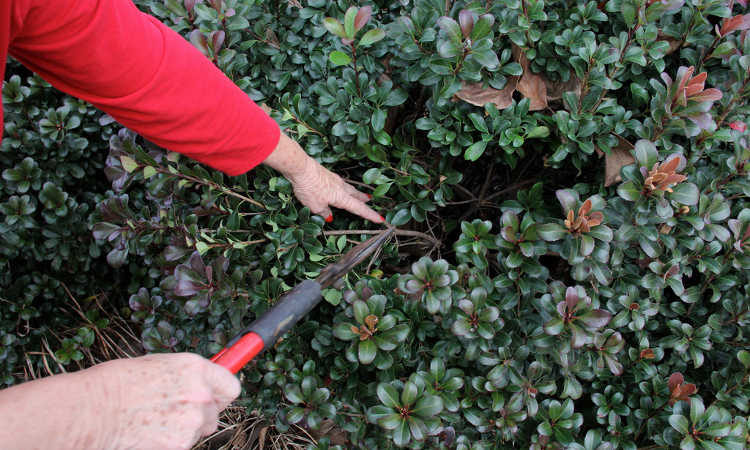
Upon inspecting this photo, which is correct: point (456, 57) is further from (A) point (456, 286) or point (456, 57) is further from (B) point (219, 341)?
(B) point (219, 341)

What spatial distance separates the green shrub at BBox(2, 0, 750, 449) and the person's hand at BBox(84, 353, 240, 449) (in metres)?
0.43

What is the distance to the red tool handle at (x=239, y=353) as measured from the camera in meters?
1.30

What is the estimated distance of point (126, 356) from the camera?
2875 mm

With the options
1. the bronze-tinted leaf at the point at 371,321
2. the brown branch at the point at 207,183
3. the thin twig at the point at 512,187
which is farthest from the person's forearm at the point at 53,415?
the thin twig at the point at 512,187

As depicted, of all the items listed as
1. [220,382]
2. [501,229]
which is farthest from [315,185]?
[220,382]

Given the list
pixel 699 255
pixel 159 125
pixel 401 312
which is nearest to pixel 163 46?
pixel 159 125

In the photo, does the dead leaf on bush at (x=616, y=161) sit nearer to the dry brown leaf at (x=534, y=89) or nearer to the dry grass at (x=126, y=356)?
the dry brown leaf at (x=534, y=89)

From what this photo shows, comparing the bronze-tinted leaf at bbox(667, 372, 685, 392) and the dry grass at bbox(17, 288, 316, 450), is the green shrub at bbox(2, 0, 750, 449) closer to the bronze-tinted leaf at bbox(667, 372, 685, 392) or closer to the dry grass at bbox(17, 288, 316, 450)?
the bronze-tinted leaf at bbox(667, 372, 685, 392)

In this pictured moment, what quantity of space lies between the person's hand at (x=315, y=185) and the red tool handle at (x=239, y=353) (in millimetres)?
598

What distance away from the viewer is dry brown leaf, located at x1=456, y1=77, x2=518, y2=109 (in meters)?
1.61

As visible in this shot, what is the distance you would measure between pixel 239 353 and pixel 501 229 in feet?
2.55

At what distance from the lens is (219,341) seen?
1.72 meters

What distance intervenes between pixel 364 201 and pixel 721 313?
123 centimetres

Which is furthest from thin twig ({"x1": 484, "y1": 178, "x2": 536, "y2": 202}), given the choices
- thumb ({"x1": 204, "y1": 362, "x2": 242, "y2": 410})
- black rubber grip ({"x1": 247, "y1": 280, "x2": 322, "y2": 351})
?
thumb ({"x1": 204, "y1": 362, "x2": 242, "y2": 410})
